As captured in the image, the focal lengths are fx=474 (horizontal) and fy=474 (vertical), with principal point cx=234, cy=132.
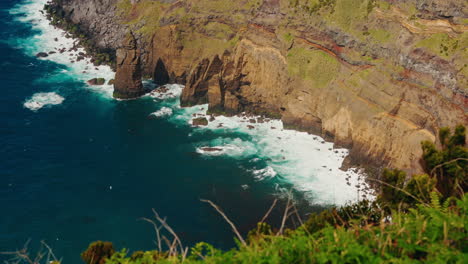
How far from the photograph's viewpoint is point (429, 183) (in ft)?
124

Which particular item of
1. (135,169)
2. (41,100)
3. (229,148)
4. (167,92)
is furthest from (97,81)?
(229,148)

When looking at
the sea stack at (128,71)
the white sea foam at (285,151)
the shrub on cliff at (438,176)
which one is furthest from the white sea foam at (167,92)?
the shrub on cliff at (438,176)

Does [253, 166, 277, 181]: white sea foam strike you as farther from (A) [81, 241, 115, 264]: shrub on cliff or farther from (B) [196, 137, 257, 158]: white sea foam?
(A) [81, 241, 115, 264]: shrub on cliff

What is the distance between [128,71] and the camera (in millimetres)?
121500

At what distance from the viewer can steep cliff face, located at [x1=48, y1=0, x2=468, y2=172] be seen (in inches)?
3381

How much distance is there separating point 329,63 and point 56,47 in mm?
91339

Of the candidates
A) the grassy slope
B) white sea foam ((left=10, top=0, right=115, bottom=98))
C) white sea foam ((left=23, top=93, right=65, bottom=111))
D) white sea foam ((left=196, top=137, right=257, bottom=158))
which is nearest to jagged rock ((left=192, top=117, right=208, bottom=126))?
white sea foam ((left=196, top=137, right=257, bottom=158))

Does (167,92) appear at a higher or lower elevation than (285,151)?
higher

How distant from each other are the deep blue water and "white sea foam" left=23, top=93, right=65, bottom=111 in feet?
5.57

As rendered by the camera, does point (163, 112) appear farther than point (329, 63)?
Yes

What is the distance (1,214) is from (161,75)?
→ 6084 centimetres

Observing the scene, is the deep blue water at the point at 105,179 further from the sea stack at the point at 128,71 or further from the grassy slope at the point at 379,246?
the grassy slope at the point at 379,246

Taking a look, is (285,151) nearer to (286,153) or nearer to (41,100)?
(286,153)

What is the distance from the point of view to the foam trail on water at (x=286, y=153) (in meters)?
87.9
